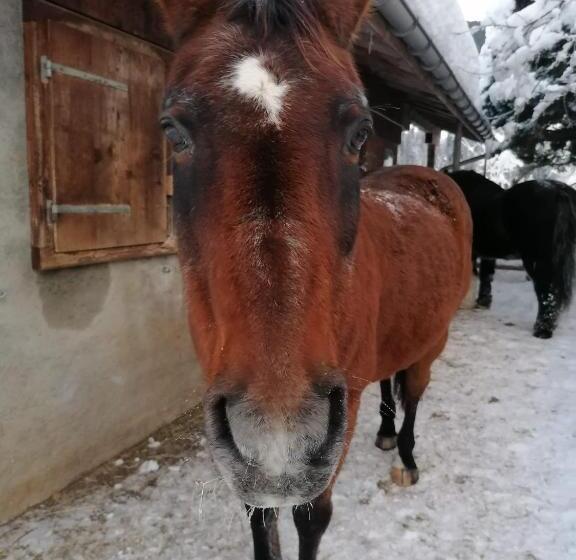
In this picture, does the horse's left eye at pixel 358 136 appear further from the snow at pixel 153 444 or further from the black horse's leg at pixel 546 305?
the black horse's leg at pixel 546 305

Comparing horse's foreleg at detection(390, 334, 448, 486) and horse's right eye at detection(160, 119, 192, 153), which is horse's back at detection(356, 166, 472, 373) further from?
horse's right eye at detection(160, 119, 192, 153)

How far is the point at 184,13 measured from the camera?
1.43 m

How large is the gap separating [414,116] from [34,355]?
7466 millimetres

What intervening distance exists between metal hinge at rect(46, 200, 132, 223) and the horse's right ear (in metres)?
1.35

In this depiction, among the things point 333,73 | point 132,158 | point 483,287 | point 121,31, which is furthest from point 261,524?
point 483,287

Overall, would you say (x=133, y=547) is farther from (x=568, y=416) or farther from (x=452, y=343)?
(x=452, y=343)

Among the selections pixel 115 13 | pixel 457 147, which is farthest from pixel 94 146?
pixel 457 147

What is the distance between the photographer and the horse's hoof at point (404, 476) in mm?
2912

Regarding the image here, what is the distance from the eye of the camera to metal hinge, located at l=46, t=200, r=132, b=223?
96.8 inches

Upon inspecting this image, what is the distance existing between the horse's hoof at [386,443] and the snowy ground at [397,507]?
9 centimetres

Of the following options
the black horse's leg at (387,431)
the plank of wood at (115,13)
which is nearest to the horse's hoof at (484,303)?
the black horse's leg at (387,431)

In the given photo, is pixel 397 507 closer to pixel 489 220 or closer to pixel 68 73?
pixel 68 73

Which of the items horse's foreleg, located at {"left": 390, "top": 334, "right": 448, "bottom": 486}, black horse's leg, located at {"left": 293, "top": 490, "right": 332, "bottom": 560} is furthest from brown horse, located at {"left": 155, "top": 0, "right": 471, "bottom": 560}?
horse's foreleg, located at {"left": 390, "top": 334, "right": 448, "bottom": 486}

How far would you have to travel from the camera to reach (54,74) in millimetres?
2412
